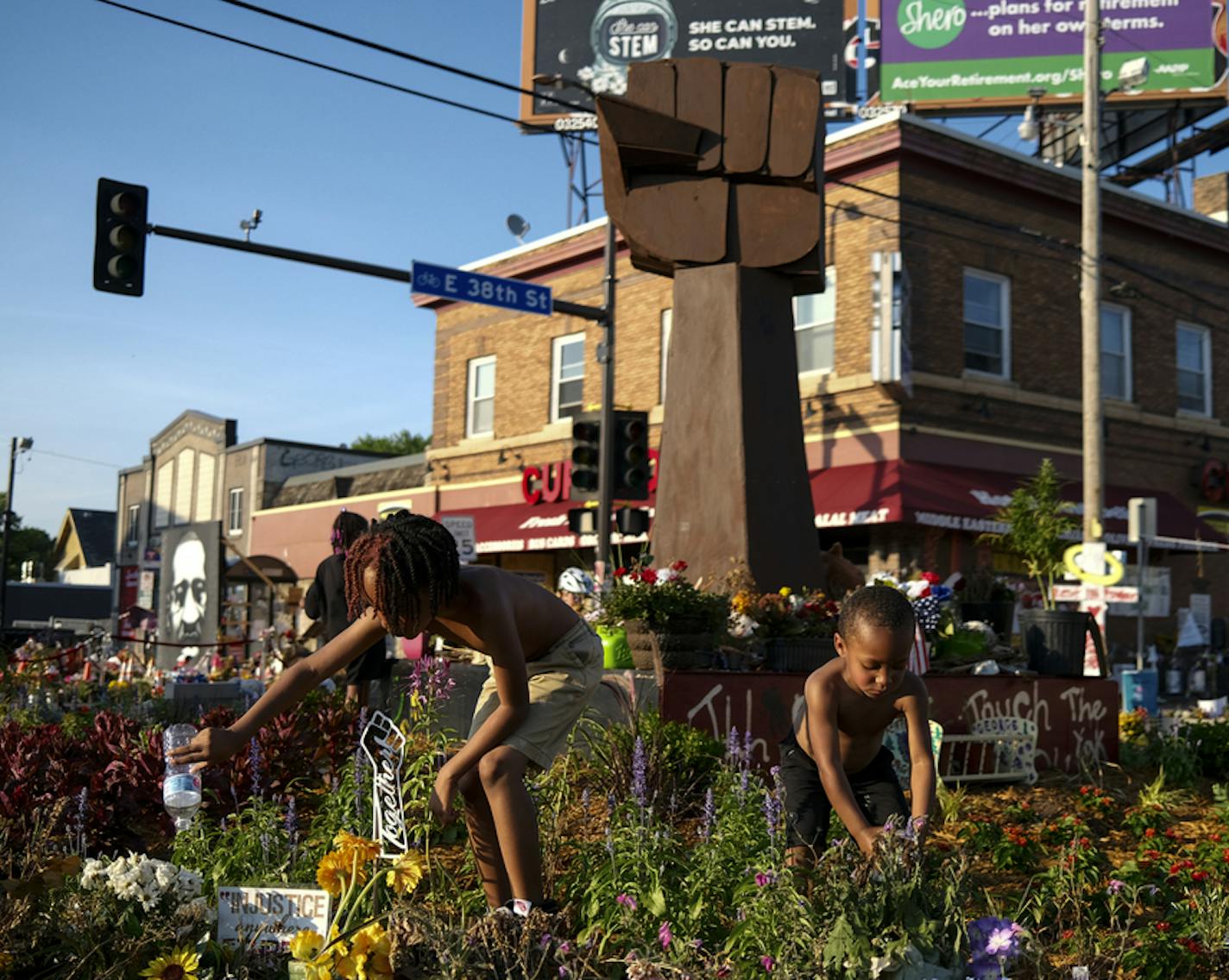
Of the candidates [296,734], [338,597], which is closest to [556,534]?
[338,597]

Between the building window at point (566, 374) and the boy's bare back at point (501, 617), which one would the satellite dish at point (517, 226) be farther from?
the boy's bare back at point (501, 617)

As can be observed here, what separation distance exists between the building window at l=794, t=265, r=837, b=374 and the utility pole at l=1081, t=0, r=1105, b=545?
4.44 m

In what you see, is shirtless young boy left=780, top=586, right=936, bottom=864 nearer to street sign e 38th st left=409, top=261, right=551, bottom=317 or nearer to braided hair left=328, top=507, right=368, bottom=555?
braided hair left=328, top=507, right=368, bottom=555

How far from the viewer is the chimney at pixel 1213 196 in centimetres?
2980

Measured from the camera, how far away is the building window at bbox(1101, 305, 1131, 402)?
74.1ft

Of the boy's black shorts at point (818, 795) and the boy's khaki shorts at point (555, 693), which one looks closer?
the boy's khaki shorts at point (555, 693)

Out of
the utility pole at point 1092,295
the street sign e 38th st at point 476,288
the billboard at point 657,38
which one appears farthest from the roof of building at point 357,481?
the utility pole at point 1092,295

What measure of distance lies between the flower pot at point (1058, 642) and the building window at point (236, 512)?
116 ft

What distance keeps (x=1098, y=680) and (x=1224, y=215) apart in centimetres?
2431

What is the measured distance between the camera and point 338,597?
8938 mm

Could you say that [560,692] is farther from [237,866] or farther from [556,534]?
[556,534]

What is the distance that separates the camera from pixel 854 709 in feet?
14.3

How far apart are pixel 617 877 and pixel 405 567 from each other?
1.44 metres

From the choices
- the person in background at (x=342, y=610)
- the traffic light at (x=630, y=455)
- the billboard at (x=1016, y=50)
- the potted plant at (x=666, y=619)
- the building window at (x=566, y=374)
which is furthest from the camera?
the billboard at (x=1016, y=50)
